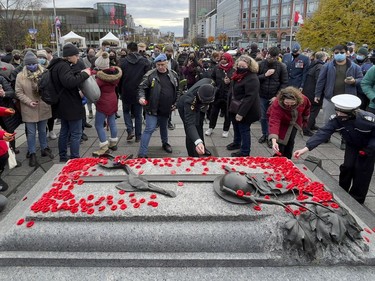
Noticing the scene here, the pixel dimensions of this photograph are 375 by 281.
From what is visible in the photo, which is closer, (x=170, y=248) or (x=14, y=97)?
(x=170, y=248)

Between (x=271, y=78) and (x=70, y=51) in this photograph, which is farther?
(x=271, y=78)

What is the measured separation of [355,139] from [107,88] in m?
3.97

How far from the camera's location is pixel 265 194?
266 centimetres

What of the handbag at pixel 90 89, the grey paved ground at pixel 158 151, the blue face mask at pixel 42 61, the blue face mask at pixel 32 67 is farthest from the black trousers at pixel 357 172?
the blue face mask at pixel 42 61

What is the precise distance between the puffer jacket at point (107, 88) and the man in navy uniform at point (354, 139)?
342cm

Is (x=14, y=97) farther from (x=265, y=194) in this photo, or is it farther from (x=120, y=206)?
(x=265, y=194)

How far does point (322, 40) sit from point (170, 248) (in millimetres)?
22097

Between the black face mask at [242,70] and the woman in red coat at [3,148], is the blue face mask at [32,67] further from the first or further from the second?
the black face mask at [242,70]

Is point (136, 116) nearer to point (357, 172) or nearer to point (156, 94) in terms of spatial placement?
point (156, 94)

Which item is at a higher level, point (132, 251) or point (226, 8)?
point (226, 8)

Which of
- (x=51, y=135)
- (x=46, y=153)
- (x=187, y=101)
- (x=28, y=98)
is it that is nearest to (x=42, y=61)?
(x=51, y=135)

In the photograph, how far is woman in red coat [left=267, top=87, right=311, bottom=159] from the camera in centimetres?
411

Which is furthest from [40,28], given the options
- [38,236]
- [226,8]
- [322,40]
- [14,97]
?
[226,8]

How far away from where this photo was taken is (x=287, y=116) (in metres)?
4.28
